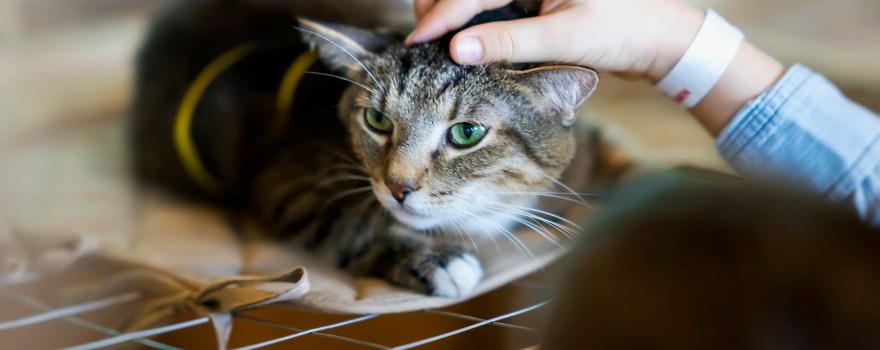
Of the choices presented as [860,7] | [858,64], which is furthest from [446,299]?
[860,7]

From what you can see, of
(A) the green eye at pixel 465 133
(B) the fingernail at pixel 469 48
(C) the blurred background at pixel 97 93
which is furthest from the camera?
(C) the blurred background at pixel 97 93

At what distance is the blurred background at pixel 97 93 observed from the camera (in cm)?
120

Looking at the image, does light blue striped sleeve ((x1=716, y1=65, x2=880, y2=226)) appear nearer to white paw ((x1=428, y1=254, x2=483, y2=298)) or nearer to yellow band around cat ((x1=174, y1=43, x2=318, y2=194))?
white paw ((x1=428, y1=254, x2=483, y2=298))

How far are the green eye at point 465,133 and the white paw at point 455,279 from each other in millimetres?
170

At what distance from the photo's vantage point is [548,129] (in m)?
0.91

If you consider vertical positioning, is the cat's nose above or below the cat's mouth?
above

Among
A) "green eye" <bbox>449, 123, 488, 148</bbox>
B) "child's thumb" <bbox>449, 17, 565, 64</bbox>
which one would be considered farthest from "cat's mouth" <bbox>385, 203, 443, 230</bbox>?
"child's thumb" <bbox>449, 17, 565, 64</bbox>

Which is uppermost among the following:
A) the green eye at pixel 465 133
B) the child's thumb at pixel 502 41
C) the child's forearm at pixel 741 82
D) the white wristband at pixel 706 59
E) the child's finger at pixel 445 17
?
the child's finger at pixel 445 17

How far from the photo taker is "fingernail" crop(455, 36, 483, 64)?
77 cm

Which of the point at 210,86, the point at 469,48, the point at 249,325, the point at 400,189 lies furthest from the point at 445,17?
the point at 210,86

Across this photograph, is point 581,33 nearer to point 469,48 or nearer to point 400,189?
point 469,48

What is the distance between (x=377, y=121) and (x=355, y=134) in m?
0.07

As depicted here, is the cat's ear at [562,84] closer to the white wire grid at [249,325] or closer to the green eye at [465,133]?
the green eye at [465,133]

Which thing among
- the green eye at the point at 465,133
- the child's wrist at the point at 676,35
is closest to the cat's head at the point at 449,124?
the green eye at the point at 465,133
